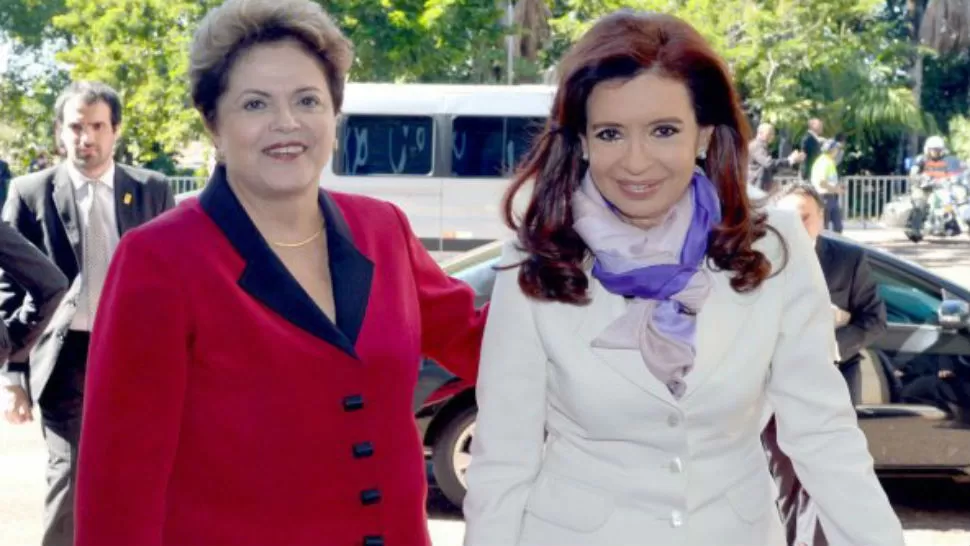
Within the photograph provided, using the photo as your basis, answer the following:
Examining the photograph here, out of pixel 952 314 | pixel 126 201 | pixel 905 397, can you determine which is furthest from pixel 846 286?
pixel 126 201

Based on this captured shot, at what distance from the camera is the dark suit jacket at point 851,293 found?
22.1 ft

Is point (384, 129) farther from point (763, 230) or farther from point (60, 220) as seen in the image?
point (763, 230)

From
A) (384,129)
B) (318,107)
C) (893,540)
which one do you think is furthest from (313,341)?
(384,129)

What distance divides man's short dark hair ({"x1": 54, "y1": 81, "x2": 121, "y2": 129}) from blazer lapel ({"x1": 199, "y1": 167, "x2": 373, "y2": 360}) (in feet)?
9.97

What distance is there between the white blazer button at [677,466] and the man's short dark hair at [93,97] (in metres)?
3.76

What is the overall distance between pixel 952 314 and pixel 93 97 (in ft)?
13.6

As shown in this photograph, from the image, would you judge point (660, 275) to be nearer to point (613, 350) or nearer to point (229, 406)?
point (613, 350)

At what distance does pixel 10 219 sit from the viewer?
19.1 feet

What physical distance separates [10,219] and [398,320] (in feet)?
10.2

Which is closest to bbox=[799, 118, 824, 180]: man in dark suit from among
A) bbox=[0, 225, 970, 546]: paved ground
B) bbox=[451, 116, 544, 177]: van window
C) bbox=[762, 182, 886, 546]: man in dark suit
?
bbox=[451, 116, 544, 177]: van window

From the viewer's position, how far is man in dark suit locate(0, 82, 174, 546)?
5.53 meters

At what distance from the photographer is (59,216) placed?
5816 mm

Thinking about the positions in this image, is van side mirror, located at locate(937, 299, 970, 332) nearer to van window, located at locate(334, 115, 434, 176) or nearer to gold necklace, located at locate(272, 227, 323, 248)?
gold necklace, located at locate(272, 227, 323, 248)

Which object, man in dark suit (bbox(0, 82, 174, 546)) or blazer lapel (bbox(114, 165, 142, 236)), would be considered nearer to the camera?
man in dark suit (bbox(0, 82, 174, 546))
